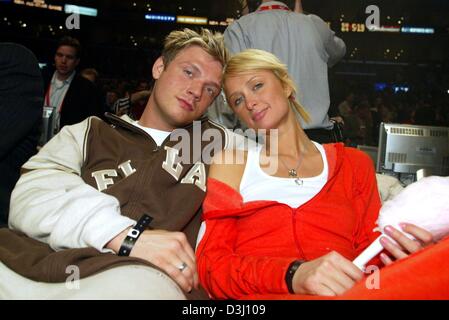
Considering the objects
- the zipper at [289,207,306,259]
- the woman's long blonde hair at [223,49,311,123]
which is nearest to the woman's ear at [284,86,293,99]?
the woman's long blonde hair at [223,49,311,123]

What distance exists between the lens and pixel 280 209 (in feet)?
5.32

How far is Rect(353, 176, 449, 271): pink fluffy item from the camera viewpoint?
122cm

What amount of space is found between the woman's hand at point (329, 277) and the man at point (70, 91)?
307 cm

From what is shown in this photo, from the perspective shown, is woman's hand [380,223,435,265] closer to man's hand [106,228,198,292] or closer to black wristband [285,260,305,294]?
black wristband [285,260,305,294]

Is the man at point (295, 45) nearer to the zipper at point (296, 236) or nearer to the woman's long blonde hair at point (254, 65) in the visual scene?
the woman's long blonde hair at point (254, 65)

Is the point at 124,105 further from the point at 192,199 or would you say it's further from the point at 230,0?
the point at 230,0

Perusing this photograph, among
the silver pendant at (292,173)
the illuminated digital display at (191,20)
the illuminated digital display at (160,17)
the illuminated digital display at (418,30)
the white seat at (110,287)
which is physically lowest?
the white seat at (110,287)

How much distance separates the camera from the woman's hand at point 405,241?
123cm

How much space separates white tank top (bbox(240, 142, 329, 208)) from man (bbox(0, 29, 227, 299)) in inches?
6.8

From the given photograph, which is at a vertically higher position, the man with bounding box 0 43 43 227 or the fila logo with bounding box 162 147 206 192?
the man with bounding box 0 43 43 227

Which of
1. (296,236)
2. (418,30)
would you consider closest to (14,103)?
(296,236)

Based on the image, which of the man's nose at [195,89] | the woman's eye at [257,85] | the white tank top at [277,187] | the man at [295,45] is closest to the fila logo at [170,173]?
the white tank top at [277,187]

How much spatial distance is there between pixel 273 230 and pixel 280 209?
77 millimetres

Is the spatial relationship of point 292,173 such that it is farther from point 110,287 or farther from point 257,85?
point 110,287
